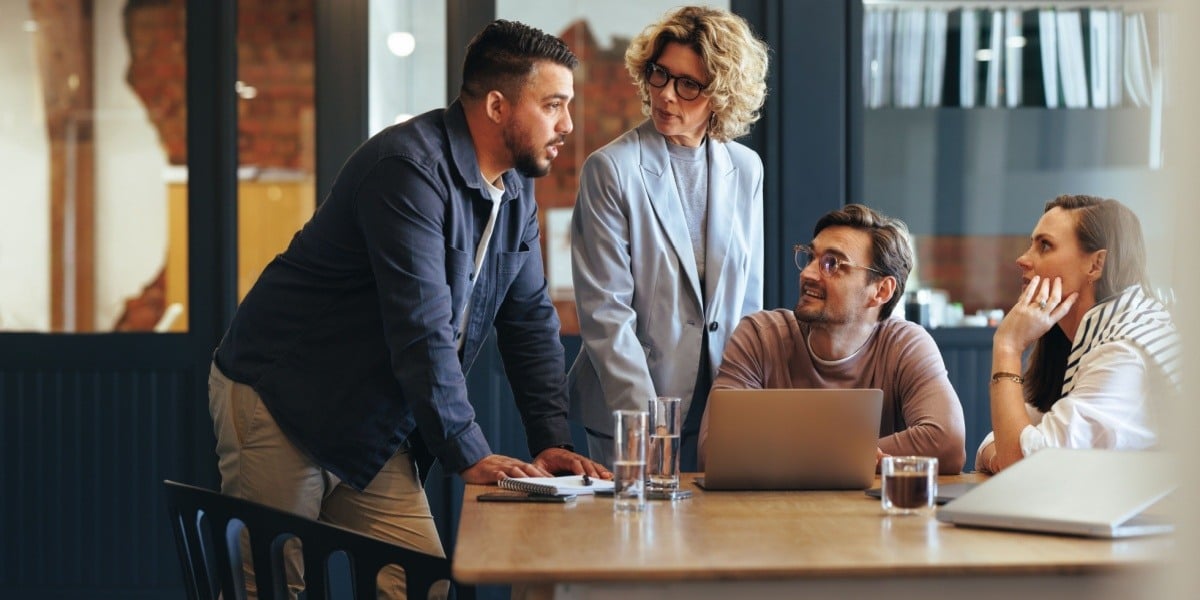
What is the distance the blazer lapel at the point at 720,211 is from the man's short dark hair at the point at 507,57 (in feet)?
1.84

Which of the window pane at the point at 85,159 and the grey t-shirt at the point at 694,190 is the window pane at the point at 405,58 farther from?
the grey t-shirt at the point at 694,190

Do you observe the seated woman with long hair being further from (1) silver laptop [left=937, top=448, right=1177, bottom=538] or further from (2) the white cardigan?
(1) silver laptop [left=937, top=448, right=1177, bottom=538]

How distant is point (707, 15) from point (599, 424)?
0.89m

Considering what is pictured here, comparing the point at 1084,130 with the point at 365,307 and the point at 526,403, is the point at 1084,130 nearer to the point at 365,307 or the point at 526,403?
the point at 526,403

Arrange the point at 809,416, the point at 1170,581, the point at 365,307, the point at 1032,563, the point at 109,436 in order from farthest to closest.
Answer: the point at 109,436 < the point at 365,307 < the point at 809,416 < the point at 1032,563 < the point at 1170,581

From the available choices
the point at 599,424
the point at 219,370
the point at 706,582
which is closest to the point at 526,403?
the point at 599,424

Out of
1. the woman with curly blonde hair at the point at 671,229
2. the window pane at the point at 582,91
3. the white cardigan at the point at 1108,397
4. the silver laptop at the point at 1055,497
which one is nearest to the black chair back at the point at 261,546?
the silver laptop at the point at 1055,497

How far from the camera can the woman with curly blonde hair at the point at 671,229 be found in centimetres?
266

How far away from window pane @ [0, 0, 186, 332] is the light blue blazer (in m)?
1.94

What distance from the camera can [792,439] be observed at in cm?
193

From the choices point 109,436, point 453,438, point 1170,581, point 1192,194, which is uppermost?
point 1192,194

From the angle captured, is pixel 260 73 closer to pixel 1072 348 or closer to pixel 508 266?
pixel 508 266

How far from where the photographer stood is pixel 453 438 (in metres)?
2.09

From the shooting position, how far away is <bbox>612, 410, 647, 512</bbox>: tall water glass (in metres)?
1.72
